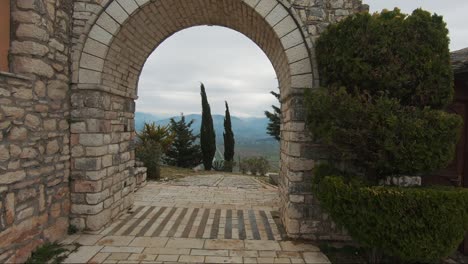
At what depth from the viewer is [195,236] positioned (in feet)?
14.6

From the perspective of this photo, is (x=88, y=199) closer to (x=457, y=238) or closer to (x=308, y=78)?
(x=308, y=78)

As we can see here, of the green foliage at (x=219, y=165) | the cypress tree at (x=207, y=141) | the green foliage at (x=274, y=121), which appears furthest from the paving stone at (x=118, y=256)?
the green foliage at (x=274, y=121)

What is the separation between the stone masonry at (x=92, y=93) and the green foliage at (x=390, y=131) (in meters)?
0.96

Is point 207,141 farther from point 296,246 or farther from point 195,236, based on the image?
point 296,246

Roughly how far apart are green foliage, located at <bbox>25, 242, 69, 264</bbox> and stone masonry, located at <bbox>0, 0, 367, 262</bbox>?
0.11 m

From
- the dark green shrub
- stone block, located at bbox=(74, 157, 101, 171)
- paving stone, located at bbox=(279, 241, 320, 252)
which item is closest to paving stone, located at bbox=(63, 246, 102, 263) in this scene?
stone block, located at bbox=(74, 157, 101, 171)

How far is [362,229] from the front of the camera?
10.6 ft

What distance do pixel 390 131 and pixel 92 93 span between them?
13.7 feet

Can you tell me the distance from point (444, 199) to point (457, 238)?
50 centimetres

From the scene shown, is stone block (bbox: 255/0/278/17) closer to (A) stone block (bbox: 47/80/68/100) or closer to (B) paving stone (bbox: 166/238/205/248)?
(A) stone block (bbox: 47/80/68/100)

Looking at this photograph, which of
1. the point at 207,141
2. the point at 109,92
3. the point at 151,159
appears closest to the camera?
the point at 109,92

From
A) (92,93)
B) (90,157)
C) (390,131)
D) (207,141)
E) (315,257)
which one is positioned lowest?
(315,257)

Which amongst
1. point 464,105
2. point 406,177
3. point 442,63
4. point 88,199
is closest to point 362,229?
point 406,177

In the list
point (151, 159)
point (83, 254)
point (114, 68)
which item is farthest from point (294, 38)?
point (151, 159)
